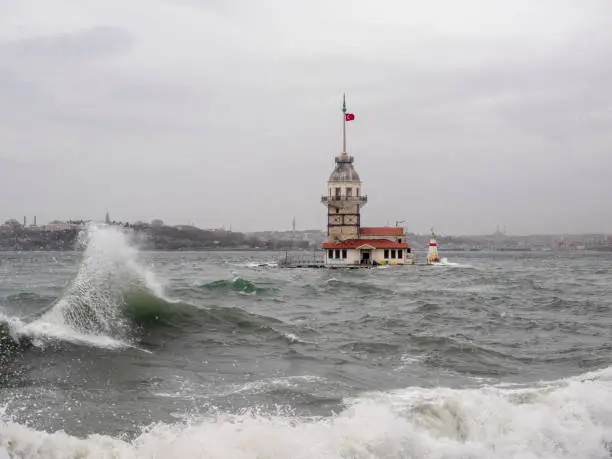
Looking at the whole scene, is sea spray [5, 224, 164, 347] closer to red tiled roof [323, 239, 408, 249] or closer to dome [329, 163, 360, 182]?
red tiled roof [323, 239, 408, 249]

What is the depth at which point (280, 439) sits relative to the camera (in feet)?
29.0

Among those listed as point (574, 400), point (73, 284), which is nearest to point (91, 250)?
point (73, 284)

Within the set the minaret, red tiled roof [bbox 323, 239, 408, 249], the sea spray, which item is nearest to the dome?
the minaret

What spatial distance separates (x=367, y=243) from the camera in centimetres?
6338

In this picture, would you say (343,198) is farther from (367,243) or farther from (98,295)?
(98,295)

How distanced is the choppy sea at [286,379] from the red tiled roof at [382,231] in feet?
126

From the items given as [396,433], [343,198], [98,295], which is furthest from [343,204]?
[396,433]

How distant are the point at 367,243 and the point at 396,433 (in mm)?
54406

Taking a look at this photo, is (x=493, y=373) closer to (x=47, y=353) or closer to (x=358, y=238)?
(x=47, y=353)

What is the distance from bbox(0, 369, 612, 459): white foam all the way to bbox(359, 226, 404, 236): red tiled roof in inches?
2078

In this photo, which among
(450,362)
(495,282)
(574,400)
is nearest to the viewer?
(574,400)

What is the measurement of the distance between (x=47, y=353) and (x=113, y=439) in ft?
20.8

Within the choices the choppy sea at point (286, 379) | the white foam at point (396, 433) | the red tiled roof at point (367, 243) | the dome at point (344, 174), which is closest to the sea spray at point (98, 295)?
the choppy sea at point (286, 379)

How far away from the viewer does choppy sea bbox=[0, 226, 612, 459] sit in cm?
904
